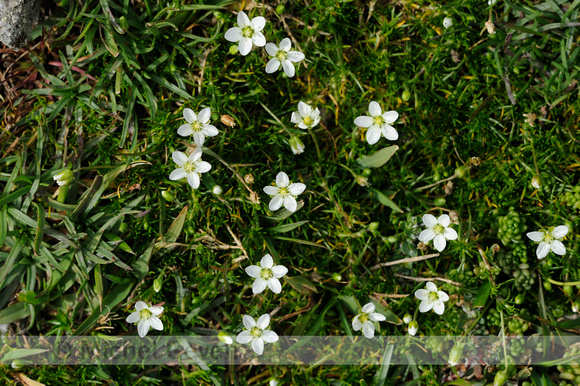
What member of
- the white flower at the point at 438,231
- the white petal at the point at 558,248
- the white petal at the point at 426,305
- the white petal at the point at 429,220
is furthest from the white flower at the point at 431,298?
the white petal at the point at 558,248

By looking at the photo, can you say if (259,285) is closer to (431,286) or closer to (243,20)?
(431,286)

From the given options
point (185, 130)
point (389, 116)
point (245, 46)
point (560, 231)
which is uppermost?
point (245, 46)

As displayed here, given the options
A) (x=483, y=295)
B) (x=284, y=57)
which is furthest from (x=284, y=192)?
(x=483, y=295)

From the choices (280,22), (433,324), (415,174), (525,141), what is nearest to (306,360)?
(433,324)

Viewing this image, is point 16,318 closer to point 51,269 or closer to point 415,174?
point 51,269

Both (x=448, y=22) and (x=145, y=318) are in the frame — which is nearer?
(x=145, y=318)
